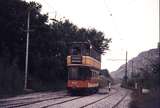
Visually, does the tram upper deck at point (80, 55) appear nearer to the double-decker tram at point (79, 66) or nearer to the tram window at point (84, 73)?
the double-decker tram at point (79, 66)

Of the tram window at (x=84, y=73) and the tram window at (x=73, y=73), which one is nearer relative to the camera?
the tram window at (x=84, y=73)

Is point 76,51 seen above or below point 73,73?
above

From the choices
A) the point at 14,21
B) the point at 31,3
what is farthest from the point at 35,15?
the point at 14,21

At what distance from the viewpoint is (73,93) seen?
41.3 m

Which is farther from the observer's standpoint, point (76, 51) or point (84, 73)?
point (84, 73)

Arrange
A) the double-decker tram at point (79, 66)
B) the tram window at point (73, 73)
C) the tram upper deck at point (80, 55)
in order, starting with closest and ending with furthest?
the tram upper deck at point (80, 55)
the double-decker tram at point (79, 66)
the tram window at point (73, 73)

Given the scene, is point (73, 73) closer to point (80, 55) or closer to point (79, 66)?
point (79, 66)

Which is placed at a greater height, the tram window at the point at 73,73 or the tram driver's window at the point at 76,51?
the tram driver's window at the point at 76,51

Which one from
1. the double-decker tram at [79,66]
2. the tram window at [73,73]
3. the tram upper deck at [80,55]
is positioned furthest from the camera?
the tram window at [73,73]

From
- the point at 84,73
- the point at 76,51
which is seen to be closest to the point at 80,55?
the point at 76,51

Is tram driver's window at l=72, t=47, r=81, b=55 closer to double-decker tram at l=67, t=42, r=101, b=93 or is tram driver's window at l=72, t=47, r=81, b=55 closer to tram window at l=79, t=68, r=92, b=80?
double-decker tram at l=67, t=42, r=101, b=93

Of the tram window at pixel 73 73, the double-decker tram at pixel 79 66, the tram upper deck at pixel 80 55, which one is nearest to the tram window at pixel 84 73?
the double-decker tram at pixel 79 66

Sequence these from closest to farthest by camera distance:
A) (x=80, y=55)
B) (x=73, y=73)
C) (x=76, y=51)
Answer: (x=80, y=55) < (x=76, y=51) < (x=73, y=73)

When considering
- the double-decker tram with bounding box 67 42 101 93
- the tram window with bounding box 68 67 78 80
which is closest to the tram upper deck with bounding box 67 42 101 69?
the double-decker tram with bounding box 67 42 101 93
